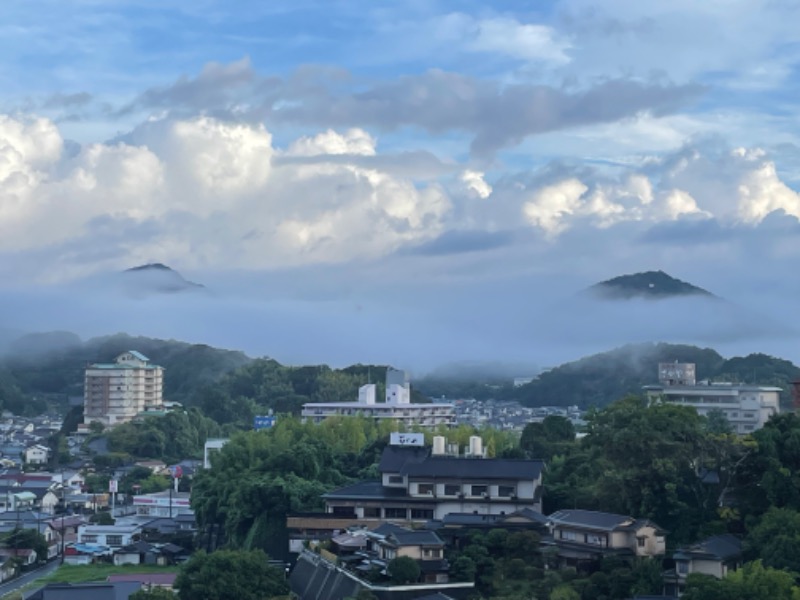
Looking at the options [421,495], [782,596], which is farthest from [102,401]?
[782,596]

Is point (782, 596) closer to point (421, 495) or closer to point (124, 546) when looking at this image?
point (421, 495)

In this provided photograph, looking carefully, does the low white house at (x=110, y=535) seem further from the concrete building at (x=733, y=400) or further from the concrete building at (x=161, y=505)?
the concrete building at (x=733, y=400)

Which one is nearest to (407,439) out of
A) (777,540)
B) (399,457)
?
(399,457)

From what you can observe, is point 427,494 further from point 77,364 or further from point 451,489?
point 77,364

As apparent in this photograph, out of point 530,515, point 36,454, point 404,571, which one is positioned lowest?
point 404,571

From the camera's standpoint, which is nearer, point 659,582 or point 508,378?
point 659,582

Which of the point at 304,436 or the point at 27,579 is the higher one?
the point at 304,436
